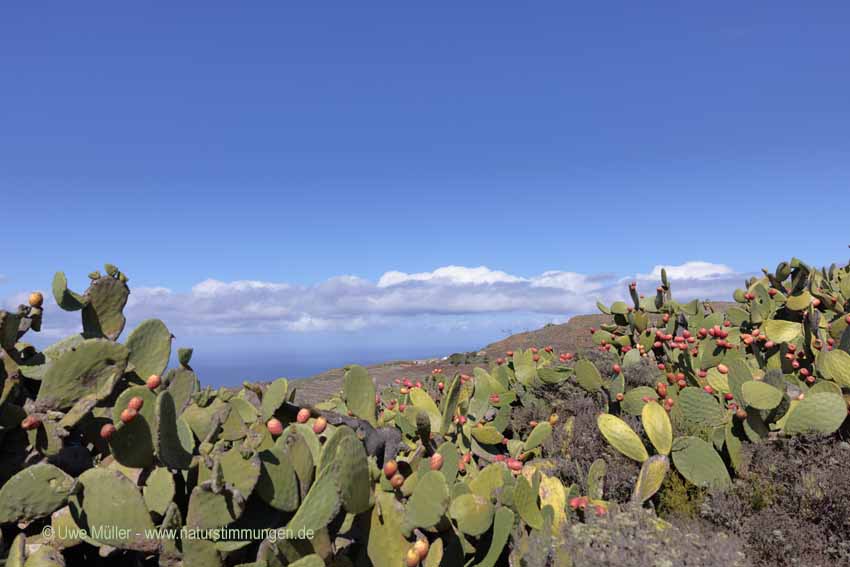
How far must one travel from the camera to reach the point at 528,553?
3.57m

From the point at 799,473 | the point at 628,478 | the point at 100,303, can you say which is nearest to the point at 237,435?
the point at 100,303

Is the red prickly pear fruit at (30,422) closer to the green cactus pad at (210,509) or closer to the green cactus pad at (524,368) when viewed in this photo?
the green cactus pad at (210,509)

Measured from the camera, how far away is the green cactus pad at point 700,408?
555 centimetres

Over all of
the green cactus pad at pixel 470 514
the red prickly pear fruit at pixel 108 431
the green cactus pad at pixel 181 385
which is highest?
the green cactus pad at pixel 181 385

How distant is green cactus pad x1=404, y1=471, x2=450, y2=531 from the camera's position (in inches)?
123

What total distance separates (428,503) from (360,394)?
4.24 feet

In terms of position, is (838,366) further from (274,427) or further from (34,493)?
(34,493)

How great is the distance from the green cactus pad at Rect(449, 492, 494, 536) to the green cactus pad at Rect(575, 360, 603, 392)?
3859mm

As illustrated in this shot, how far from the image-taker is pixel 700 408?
221 inches

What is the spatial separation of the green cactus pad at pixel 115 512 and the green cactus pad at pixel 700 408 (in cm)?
459

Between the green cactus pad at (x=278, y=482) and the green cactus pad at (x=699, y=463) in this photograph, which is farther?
the green cactus pad at (x=699, y=463)

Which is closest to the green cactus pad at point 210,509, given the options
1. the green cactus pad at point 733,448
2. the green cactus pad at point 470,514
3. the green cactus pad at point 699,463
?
the green cactus pad at point 470,514

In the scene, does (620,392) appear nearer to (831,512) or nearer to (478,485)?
(831,512)

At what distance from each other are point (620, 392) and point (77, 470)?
505 centimetres
